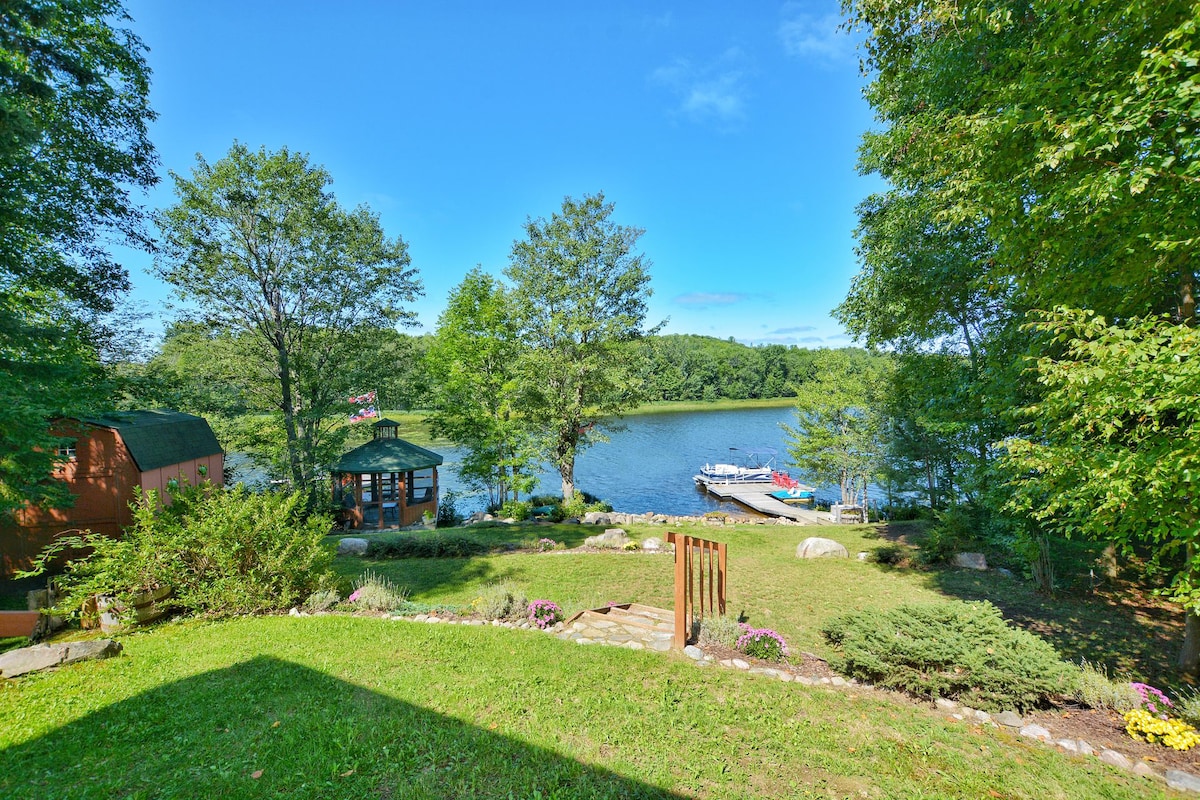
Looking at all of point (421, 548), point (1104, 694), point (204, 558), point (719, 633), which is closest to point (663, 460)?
point (421, 548)

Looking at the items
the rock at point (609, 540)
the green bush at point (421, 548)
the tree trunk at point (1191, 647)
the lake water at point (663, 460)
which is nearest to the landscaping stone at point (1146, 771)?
the tree trunk at point (1191, 647)

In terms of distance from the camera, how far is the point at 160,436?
36.0 ft

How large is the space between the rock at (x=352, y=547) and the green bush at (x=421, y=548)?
16 centimetres

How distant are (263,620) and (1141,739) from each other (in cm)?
901

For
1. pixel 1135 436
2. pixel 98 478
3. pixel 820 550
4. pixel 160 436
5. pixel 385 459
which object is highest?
pixel 1135 436

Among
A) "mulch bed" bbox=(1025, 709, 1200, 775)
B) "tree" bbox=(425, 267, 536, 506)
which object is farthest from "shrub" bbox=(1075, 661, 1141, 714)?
"tree" bbox=(425, 267, 536, 506)

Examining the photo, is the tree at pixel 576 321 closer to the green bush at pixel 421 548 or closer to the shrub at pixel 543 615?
the green bush at pixel 421 548

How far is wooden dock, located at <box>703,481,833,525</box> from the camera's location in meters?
20.7

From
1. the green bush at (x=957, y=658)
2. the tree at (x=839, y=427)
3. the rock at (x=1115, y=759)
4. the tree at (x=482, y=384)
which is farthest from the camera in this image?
the tree at (x=839, y=427)

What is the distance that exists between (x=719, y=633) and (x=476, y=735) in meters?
3.33

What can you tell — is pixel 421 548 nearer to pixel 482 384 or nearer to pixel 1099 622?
pixel 482 384

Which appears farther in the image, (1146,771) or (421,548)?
(421,548)

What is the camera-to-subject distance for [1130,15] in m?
3.83

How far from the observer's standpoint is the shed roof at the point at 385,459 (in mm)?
15477
